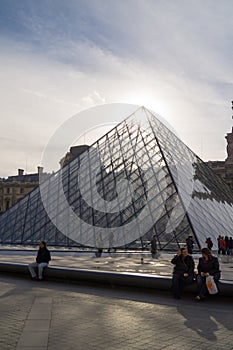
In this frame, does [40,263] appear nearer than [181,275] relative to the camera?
No

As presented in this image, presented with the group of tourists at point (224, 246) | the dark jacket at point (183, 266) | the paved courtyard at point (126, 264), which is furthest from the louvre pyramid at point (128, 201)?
the dark jacket at point (183, 266)

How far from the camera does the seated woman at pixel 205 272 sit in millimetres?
7543

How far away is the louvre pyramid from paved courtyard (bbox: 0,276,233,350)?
11270 mm

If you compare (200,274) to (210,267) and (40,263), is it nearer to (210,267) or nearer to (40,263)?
(210,267)

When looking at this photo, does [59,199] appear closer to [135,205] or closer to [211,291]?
[135,205]

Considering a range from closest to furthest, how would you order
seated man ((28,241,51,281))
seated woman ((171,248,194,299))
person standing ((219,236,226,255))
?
seated woman ((171,248,194,299)) < seated man ((28,241,51,281)) < person standing ((219,236,226,255))

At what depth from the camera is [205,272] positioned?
24.9ft

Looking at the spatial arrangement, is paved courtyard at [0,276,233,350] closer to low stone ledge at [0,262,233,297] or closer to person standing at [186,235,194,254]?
low stone ledge at [0,262,233,297]

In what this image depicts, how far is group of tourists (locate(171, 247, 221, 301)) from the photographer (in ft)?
24.6

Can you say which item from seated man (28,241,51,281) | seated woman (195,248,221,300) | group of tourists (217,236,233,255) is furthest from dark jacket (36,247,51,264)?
group of tourists (217,236,233,255)

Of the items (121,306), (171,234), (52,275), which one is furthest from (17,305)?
(171,234)

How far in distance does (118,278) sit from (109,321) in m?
2.95

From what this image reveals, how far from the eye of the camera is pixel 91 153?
29.8 m

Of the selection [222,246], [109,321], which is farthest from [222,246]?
[109,321]
